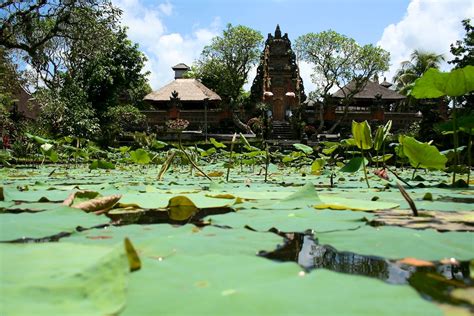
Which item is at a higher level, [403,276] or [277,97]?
[277,97]

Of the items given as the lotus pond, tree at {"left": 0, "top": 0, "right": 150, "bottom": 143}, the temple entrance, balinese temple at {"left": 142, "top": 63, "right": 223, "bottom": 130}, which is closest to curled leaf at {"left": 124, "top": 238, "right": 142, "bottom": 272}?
the lotus pond

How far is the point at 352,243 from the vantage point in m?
0.89

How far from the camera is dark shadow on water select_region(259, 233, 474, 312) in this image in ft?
2.08

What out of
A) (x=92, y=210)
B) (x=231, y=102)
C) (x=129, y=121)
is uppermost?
(x=231, y=102)

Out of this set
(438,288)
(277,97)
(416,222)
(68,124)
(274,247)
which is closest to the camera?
(438,288)

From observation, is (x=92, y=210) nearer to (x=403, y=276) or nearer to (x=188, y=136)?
(x=403, y=276)

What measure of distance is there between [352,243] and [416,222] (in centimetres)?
38

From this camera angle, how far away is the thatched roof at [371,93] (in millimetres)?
25275

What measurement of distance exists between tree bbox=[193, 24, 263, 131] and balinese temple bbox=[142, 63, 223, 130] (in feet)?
16.3

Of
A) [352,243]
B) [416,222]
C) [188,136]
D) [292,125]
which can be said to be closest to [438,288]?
[352,243]

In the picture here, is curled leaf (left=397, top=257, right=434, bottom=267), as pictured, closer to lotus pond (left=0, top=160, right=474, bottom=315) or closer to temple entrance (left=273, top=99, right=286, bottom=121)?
lotus pond (left=0, top=160, right=474, bottom=315)

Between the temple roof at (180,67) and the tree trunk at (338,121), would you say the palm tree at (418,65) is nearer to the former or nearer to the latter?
the tree trunk at (338,121)

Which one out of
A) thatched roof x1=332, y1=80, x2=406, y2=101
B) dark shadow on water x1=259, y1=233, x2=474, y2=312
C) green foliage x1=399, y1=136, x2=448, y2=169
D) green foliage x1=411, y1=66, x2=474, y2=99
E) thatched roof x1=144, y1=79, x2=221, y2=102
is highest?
thatched roof x1=332, y1=80, x2=406, y2=101

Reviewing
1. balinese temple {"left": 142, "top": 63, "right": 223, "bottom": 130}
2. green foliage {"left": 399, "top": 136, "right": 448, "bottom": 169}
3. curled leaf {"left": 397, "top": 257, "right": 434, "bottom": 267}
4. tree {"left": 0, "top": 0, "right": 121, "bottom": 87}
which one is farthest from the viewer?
balinese temple {"left": 142, "top": 63, "right": 223, "bottom": 130}
